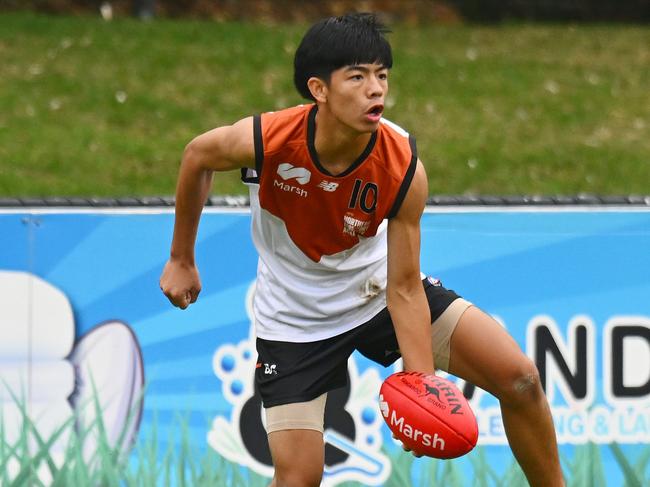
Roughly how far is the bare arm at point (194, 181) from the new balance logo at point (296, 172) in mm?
101

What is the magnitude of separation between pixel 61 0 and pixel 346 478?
8508mm

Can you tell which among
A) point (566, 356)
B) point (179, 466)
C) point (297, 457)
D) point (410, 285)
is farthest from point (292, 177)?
point (566, 356)

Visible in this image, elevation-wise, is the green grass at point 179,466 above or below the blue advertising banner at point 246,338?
below

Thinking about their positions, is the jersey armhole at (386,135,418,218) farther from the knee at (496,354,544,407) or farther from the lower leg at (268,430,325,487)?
the lower leg at (268,430,325,487)

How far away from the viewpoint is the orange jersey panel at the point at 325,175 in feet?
13.2

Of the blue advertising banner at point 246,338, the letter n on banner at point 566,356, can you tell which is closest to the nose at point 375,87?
the blue advertising banner at point 246,338

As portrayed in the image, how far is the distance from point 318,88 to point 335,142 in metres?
0.18

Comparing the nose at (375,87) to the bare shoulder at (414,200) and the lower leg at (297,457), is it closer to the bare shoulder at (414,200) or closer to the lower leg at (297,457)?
the bare shoulder at (414,200)

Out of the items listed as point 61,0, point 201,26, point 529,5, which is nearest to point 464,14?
point 529,5

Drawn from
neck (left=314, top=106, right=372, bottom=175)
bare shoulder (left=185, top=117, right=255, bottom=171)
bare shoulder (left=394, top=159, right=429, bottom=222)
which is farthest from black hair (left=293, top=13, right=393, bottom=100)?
bare shoulder (left=394, top=159, right=429, bottom=222)

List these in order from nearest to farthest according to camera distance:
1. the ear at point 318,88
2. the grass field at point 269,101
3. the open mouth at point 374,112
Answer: the open mouth at point 374,112
the ear at point 318,88
the grass field at point 269,101

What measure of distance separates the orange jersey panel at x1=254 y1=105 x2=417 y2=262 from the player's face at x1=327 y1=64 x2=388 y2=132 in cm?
19

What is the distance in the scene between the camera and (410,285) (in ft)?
13.4

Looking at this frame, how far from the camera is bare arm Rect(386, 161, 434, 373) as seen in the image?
4043mm
